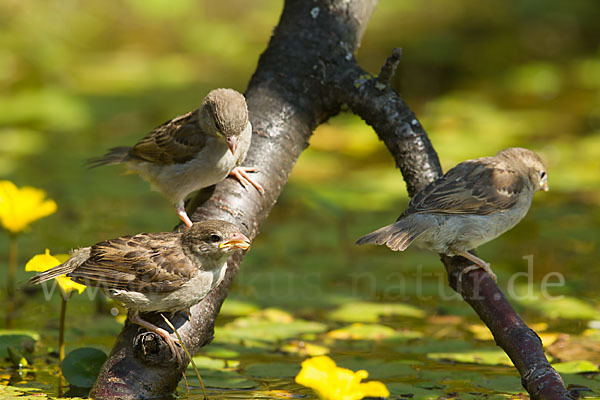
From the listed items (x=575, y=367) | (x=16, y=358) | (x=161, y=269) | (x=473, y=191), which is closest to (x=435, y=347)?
(x=575, y=367)

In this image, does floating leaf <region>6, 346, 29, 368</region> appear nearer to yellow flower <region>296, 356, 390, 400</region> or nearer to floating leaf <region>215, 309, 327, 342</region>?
floating leaf <region>215, 309, 327, 342</region>

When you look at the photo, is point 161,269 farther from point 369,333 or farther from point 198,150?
point 369,333

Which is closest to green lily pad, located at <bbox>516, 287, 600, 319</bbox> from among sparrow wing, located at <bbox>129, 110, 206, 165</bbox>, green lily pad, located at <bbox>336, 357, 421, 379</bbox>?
green lily pad, located at <bbox>336, 357, 421, 379</bbox>

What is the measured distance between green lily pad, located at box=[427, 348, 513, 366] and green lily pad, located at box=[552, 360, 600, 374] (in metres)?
0.25

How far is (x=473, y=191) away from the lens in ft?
13.7

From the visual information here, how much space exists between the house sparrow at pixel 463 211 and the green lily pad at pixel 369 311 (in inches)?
31.2

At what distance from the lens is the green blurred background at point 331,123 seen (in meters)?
5.67

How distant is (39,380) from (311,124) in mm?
1844

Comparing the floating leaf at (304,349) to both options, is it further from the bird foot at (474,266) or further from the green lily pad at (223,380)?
the bird foot at (474,266)

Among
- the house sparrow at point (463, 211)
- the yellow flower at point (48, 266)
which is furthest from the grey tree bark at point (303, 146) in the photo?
the yellow flower at point (48, 266)

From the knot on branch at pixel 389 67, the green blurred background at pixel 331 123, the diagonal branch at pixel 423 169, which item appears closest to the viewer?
the diagonal branch at pixel 423 169

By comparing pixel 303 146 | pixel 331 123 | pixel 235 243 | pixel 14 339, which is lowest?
pixel 14 339

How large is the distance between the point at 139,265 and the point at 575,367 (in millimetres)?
2054

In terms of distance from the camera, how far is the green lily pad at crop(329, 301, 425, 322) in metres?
4.80
